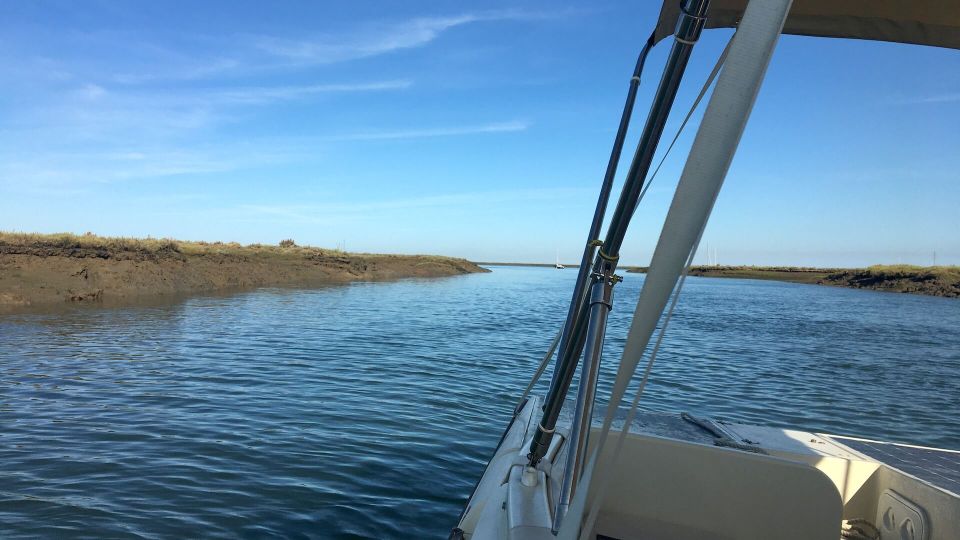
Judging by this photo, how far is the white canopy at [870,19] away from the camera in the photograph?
4.25 meters

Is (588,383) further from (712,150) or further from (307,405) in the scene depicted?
(307,405)

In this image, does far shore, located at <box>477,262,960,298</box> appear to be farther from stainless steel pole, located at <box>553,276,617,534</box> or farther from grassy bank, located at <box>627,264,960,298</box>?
stainless steel pole, located at <box>553,276,617,534</box>

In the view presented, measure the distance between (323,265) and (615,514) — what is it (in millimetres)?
56144

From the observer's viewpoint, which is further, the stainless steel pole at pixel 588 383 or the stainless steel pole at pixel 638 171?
the stainless steel pole at pixel 588 383

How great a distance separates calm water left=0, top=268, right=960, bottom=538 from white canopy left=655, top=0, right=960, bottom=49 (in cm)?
541

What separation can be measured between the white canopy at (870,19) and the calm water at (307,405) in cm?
541

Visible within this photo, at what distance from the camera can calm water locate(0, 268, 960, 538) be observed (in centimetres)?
655

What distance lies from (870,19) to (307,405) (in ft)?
32.1

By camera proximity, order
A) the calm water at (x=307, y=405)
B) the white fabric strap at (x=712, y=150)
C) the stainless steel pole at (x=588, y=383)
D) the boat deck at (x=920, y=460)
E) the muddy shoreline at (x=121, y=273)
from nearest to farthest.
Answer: the white fabric strap at (x=712, y=150)
the stainless steel pole at (x=588, y=383)
the boat deck at (x=920, y=460)
the calm water at (x=307, y=405)
the muddy shoreline at (x=121, y=273)

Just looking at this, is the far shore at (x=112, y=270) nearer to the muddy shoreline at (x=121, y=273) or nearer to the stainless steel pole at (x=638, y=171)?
the muddy shoreline at (x=121, y=273)

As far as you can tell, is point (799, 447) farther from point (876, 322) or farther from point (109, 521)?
point (876, 322)

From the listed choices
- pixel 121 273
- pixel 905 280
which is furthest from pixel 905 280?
pixel 121 273

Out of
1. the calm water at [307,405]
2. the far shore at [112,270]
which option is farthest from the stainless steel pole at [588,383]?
the far shore at [112,270]

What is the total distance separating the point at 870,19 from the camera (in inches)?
172
